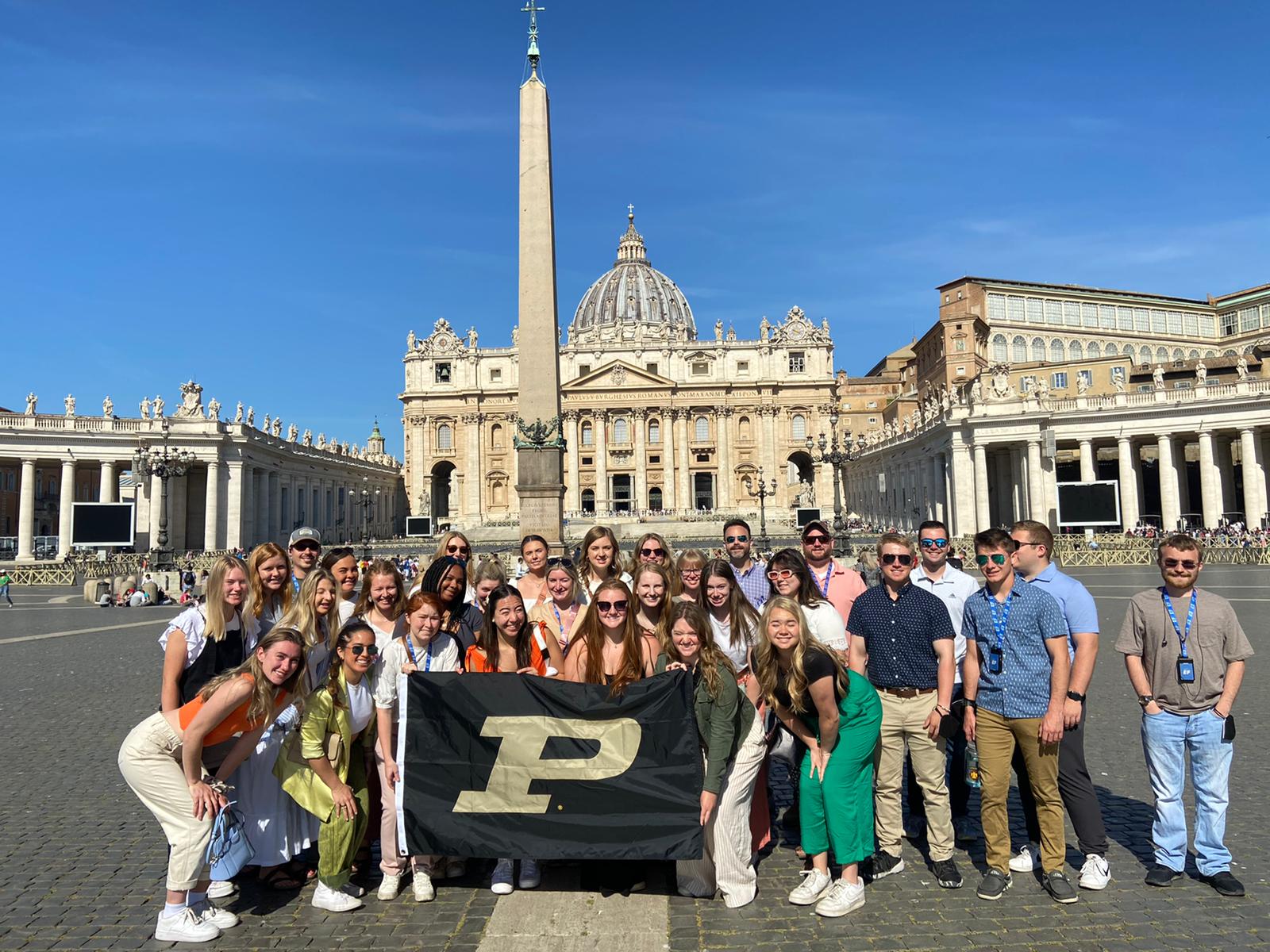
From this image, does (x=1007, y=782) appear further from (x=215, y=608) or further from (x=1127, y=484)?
(x=1127, y=484)

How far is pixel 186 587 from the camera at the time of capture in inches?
922

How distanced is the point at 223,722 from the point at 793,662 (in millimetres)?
2708

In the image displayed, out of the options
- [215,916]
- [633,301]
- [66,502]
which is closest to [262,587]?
[215,916]

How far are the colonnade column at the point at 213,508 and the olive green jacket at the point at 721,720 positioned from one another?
141ft

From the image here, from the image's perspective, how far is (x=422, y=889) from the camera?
4.27 m

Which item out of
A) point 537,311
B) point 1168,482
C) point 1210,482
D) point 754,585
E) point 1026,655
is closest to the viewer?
point 1026,655

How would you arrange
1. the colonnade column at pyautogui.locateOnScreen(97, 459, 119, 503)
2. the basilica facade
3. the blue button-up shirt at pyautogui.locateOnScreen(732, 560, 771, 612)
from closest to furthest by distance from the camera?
1. the blue button-up shirt at pyautogui.locateOnScreen(732, 560, 771, 612)
2. the colonnade column at pyautogui.locateOnScreen(97, 459, 119, 503)
3. the basilica facade

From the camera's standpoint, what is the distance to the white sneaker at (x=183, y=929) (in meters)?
3.79

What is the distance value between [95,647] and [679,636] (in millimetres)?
12778

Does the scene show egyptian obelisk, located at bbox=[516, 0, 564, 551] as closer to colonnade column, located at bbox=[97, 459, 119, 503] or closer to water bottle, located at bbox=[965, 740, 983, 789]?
water bottle, located at bbox=[965, 740, 983, 789]

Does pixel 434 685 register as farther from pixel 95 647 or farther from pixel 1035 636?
pixel 95 647

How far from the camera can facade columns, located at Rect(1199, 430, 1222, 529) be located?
119 ft

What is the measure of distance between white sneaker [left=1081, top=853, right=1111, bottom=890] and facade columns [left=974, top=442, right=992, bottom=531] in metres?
37.2

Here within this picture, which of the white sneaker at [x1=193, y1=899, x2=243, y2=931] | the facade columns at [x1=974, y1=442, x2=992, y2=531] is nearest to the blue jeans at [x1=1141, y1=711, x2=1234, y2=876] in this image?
the white sneaker at [x1=193, y1=899, x2=243, y2=931]
